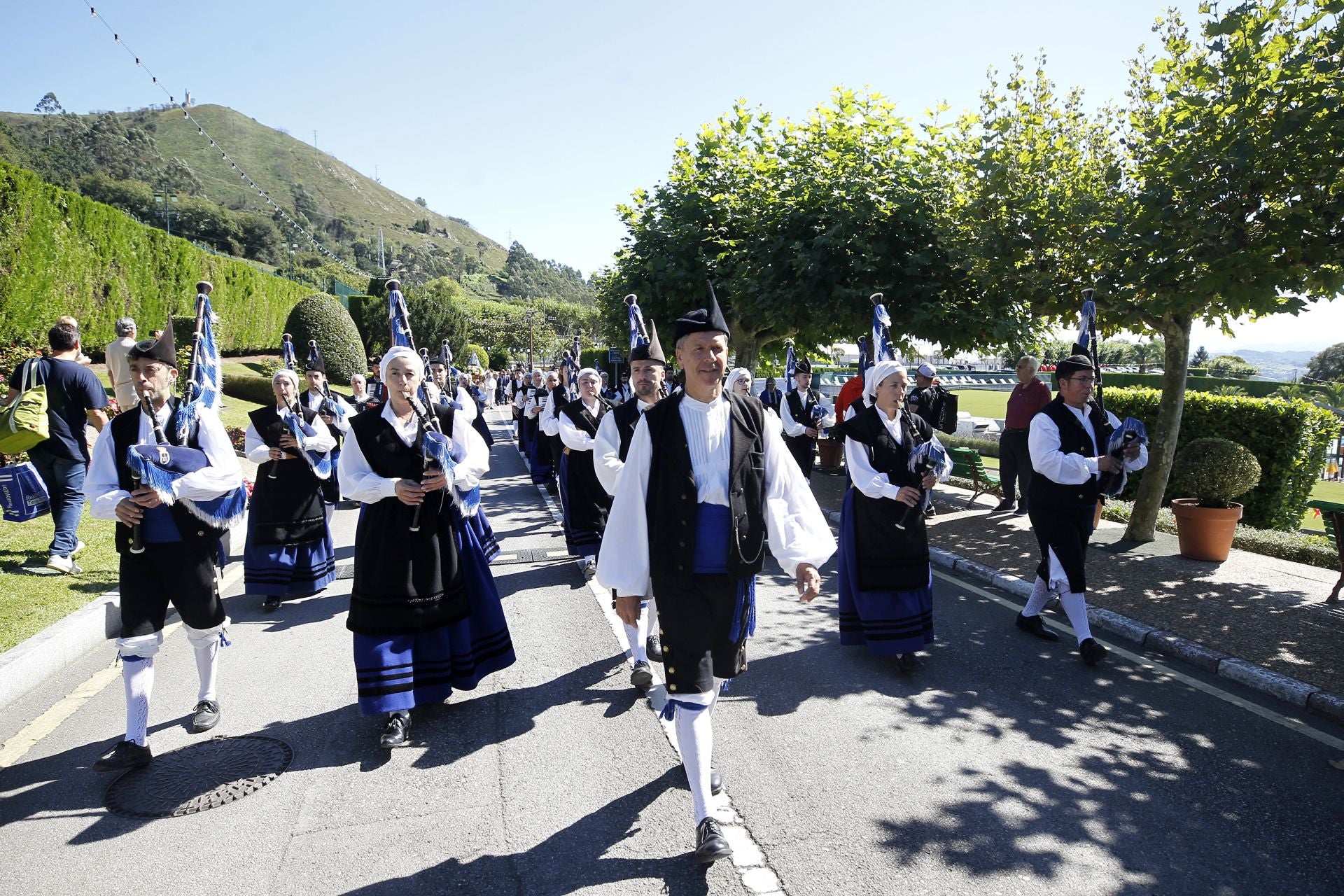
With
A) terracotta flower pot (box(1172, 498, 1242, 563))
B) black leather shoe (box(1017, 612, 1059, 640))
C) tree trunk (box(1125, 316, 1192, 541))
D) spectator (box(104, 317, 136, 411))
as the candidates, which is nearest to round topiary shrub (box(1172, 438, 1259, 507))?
terracotta flower pot (box(1172, 498, 1242, 563))

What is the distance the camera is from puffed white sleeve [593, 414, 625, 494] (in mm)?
4828

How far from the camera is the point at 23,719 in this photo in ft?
15.5

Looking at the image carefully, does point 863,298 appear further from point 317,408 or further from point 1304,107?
point 317,408

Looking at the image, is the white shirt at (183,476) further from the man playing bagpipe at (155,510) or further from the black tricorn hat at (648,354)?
the black tricorn hat at (648,354)

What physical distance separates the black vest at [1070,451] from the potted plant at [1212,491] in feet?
9.98

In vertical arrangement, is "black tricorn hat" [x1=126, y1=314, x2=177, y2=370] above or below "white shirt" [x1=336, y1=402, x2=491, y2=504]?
above

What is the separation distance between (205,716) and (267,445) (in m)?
2.85

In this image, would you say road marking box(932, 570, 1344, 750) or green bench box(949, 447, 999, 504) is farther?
green bench box(949, 447, 999, 504)

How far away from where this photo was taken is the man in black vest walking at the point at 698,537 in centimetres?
342

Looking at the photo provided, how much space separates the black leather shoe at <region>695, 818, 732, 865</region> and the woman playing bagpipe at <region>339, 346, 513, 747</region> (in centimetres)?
189

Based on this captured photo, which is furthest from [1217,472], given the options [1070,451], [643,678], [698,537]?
[698,537]

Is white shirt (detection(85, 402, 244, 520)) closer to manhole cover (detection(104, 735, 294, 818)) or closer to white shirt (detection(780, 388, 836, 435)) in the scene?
manhole cover (detection(104, 735, 294, 818))

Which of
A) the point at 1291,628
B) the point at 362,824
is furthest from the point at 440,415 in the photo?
the point at 1291,628

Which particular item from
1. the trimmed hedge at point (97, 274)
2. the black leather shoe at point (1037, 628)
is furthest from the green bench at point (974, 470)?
the trimmed hedge at point (97, 274)
